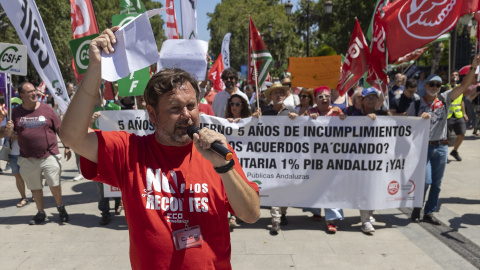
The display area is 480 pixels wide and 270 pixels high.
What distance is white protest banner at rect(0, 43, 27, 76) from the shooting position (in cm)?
645

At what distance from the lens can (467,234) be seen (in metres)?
5.54

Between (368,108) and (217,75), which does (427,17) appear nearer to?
(368,108)

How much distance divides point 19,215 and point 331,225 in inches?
175

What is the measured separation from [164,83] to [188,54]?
3953 millimetres

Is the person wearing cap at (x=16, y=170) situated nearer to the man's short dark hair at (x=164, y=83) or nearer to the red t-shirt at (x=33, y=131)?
the red t-shirt at (x=33, y=131)

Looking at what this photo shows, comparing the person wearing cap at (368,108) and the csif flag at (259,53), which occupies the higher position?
the csif flag at (259,53)

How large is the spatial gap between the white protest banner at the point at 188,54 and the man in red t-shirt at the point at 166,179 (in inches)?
151

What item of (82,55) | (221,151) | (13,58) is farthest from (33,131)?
(221,151)

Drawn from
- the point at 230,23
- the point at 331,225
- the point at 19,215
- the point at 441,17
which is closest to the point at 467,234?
the point at 331,225

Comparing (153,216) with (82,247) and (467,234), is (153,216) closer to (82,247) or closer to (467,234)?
(82,247)

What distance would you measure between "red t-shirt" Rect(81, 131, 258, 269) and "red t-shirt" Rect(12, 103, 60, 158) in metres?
4.53

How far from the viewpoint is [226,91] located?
7.37 metres

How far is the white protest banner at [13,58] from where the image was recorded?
254 inches

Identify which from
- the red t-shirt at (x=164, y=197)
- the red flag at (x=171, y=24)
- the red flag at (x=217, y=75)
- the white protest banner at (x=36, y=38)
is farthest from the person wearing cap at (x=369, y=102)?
the red flag at (x=217, y=75)
